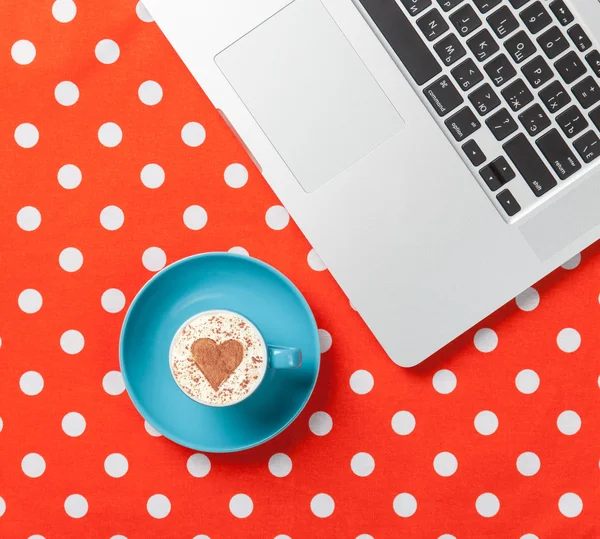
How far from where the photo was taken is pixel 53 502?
2.68ft

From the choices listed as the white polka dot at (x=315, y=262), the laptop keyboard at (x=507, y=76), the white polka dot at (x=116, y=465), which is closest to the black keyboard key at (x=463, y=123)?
the laptop keyboard at (x=507, y=76)

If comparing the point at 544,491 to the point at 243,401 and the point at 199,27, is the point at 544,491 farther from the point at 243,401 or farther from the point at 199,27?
the point at 199,27

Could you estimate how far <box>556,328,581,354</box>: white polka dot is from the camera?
81 cm

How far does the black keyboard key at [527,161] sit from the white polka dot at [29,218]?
1.92 feet

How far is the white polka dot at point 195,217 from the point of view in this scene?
0.80 m

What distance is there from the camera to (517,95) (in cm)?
69

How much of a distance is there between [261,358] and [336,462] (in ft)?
0.68

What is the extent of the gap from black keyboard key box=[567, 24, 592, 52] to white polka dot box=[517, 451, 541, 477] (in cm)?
51

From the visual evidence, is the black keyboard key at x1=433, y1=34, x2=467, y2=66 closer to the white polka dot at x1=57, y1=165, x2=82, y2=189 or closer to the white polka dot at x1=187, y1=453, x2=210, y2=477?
the white polka dot at x1=57, y1=165, x2=82, y2=189

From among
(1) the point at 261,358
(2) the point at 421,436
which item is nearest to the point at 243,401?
Result: (1) the point at 261,358

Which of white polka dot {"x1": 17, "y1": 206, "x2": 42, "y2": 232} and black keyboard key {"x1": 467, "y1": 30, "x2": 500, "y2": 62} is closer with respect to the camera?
black keyboard key {"x1": 467, "y1": 30, "x2": 500, "y2": 62}

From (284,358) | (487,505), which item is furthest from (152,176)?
(487,505)

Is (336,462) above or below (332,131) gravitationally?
below

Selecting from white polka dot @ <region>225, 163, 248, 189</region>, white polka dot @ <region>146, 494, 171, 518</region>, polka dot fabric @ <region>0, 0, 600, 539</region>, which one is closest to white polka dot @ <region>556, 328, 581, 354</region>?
polka dot fabric @ <region>0, 0, 600, 539</region>
